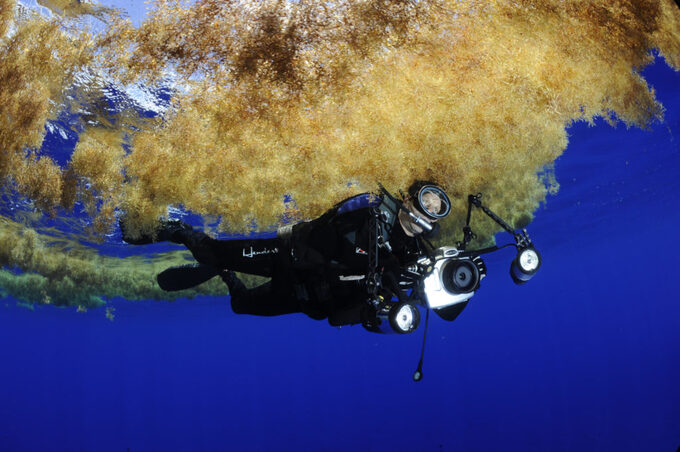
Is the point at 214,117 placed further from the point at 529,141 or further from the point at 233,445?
the point at 233,445

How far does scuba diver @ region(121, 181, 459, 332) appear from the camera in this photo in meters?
4.82

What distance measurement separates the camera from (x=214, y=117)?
19.7 feet

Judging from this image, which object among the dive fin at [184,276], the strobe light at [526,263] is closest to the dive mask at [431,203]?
the strobe light at [526,263]

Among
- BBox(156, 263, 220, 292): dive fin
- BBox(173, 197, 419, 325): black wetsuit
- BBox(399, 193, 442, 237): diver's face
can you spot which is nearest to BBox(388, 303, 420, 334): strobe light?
BBox(173, 197, 419, 325): black wetsuit

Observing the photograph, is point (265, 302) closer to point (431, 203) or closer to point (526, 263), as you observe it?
point (431, 203)

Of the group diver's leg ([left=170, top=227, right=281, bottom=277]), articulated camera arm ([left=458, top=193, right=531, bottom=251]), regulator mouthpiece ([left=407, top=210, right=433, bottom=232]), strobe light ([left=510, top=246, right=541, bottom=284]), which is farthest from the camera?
diver's leg ([left=170, top=227, right=281, bottom=277])

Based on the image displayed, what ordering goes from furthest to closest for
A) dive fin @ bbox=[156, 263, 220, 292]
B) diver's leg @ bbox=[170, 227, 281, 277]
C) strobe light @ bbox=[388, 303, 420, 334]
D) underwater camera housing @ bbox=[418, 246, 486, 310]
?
1. dive fin @ bbox=[156, 263, 220, 292]
2. diver's leg @ bbox=[170, 227, 281, 277]
3. underwater camera housing @ bbox=[418, 246, 486, 310]
4. strobe light @ bbox=[388, 303, 420, 334]

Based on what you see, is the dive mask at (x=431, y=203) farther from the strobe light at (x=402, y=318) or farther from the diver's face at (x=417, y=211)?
the strobe light at (x=402, y=318)

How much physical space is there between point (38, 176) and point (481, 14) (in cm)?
765

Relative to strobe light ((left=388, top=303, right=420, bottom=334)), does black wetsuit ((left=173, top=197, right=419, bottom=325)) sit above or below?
above

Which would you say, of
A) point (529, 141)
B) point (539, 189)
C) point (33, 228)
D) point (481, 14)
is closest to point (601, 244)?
point (539, 189)

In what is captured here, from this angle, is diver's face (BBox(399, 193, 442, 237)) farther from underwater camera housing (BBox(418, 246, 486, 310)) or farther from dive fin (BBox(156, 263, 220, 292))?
dive fin (BBox(156, 263, 220, 292))

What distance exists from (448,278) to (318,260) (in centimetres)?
166

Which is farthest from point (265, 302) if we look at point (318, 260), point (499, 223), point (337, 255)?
point (499, 223)
